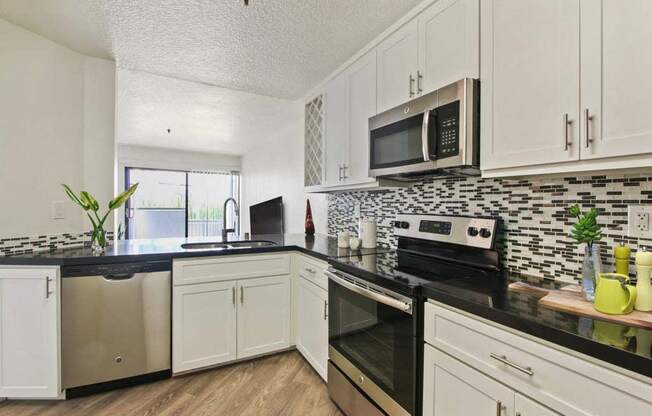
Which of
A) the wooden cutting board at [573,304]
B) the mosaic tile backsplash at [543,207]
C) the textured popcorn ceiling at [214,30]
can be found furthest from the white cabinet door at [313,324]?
the textured popcorn ceiling at [214,30]

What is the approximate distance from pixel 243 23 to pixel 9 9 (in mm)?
1333

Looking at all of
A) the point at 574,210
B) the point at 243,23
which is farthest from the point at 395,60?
the point at 574,210

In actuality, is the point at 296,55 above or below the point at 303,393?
above

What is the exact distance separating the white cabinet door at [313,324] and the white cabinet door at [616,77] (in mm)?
1541

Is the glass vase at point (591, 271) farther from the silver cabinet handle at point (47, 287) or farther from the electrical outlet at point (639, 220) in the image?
the silver cabinet handle at point (47, 287)

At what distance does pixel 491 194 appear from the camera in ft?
5.32

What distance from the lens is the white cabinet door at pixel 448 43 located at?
1404 mm

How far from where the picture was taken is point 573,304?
3.28ft

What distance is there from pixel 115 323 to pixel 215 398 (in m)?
0.78

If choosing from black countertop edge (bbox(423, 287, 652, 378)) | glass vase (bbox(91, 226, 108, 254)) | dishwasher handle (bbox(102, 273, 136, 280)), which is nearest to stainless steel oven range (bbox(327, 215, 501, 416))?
black countertop edge (bbox(423, 287, 652, 378))

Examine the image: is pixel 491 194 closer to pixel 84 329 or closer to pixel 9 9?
pixel 84 329

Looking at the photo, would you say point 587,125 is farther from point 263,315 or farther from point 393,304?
point 263,315

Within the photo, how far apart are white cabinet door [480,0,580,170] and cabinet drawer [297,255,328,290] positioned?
116 cm

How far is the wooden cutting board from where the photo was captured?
0.87 metres
